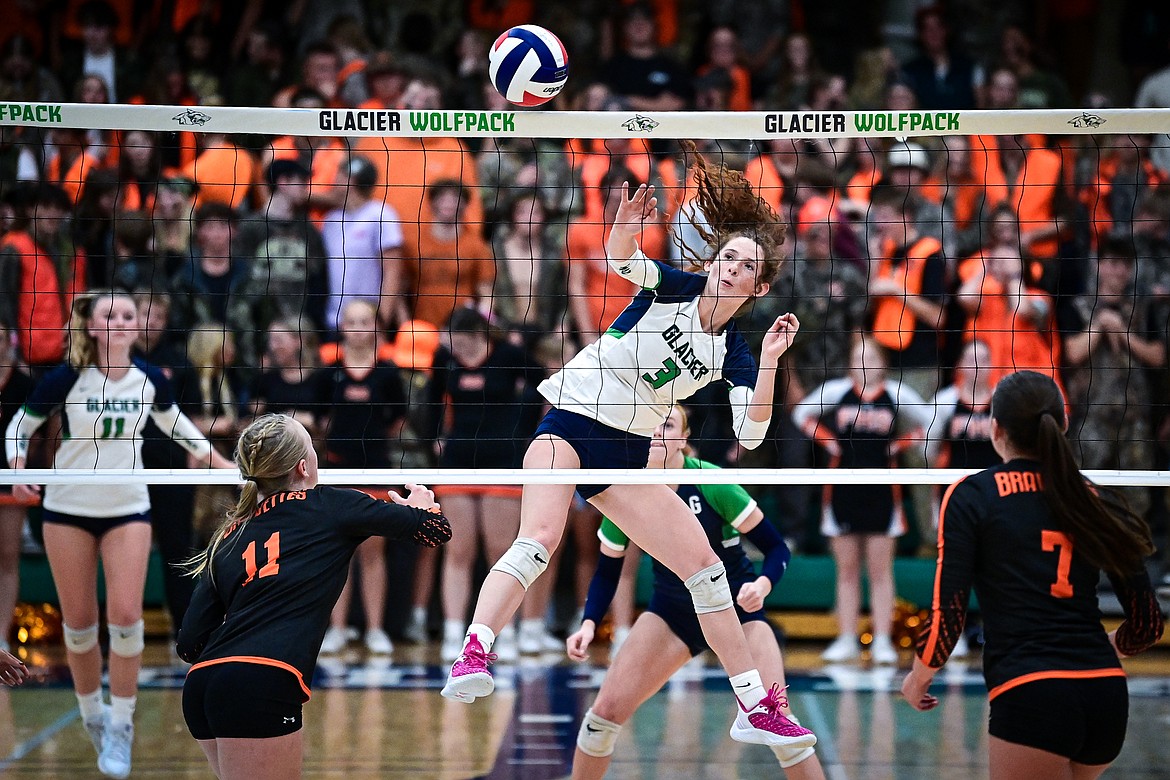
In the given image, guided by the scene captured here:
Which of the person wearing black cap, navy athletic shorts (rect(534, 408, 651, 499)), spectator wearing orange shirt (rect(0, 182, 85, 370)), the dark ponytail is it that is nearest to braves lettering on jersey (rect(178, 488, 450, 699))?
navy athletic shorts (rect(534, 408, 651, 499))

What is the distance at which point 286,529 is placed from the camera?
4102 mm

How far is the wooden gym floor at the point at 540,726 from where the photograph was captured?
6336 millimetres

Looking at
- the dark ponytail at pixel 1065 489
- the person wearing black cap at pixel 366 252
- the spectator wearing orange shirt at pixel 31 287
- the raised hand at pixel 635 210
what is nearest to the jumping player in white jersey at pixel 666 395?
the raised hand at pixel 635 210

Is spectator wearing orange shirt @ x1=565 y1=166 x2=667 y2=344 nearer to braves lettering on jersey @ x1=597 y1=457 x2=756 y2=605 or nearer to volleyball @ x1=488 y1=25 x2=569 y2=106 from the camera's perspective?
braves lettering on jersey @ x1=597 y1=457 x2=756 y2=605

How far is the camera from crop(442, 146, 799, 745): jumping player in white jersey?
4.78 m

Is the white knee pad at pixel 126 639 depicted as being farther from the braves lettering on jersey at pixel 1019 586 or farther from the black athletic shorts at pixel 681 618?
the braves lettering on jersey at pixel 1019 586

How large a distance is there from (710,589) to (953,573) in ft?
3.98

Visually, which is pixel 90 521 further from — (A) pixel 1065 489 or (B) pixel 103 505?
(A) pixel 1065 489

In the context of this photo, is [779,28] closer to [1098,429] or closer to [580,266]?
[580,266]

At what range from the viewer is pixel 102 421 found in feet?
20.8

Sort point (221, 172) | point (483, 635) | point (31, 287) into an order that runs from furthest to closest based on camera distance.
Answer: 1. point (221, 172)
2. point (31, 287)
3. point (483, 635)

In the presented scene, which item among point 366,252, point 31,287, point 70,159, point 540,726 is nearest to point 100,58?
point 70,159

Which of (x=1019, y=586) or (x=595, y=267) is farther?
(x=595, y=267)

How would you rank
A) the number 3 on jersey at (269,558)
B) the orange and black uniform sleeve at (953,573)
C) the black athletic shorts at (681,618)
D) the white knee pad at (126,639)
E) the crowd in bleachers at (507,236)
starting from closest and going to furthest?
the orange and black uniform sleeve at (953,573) < the number 3 on jersey at (269,558) < the black athletic shorts at (681,618) < the white knee pad at (126,639) < the crowd in bleachers at (507,236)
